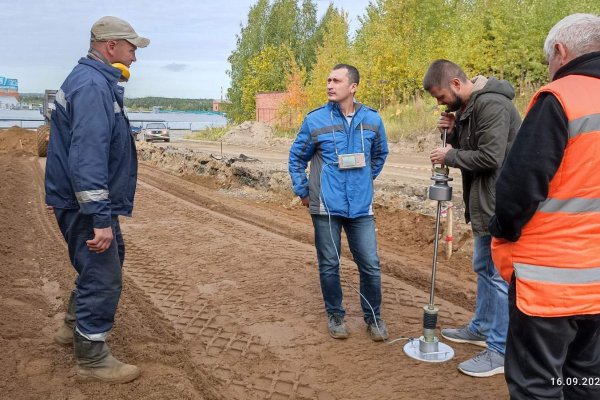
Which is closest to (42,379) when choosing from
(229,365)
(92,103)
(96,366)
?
(96,366)

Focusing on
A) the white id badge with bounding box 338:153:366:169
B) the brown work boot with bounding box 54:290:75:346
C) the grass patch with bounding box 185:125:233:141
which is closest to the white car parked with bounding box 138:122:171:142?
the grass patch with bounding box 185:125:233:141

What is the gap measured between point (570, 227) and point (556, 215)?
7 cm

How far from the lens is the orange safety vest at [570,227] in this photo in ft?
6.98

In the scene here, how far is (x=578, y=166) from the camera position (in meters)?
2.17

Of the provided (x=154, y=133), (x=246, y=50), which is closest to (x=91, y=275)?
(x=154, y=133)

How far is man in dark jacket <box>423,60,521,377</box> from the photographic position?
355 centimetres

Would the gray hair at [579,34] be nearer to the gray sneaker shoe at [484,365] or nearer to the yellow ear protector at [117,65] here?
the gray sneaker shoe at [484,365]

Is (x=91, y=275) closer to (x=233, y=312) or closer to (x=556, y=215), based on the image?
(x=233, y=312)

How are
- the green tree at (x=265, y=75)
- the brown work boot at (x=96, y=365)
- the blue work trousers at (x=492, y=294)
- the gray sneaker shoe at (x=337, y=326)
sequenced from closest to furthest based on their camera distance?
the brown work boot at (x=96, y=365) < the blue work trousers at (x=492, y=294) < the gray sneaker shoe at (x=337, y=326) < the green tree at (x=265, y=75)

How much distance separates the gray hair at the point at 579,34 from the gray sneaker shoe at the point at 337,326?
285 centimetres

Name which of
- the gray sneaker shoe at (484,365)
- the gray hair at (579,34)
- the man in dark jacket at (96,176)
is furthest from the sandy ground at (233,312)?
the gray hair at (579,34)

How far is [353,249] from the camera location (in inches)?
171

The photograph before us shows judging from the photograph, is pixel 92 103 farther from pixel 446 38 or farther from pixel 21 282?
pixel 446 38

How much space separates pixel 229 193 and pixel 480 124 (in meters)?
9.63
